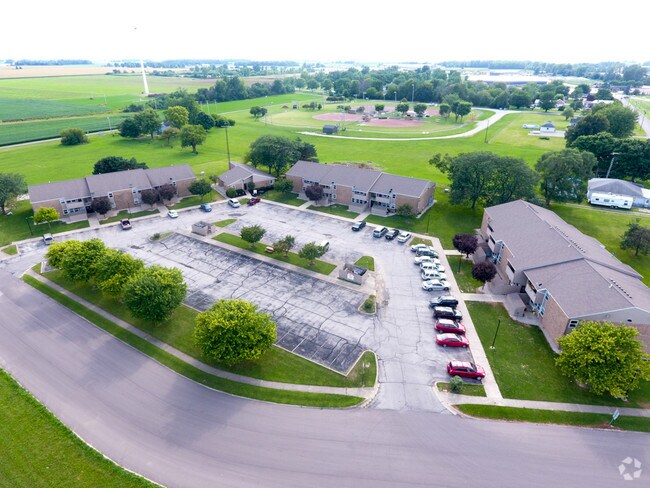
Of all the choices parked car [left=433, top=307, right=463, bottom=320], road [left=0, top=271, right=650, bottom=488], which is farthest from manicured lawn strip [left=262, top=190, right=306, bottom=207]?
road [left=0, top=271, right=650, bottom=488]

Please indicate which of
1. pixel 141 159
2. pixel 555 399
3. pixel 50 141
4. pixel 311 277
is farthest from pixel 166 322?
pixel 50 141

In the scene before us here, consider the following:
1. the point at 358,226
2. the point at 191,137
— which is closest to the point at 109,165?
the point at 191,137

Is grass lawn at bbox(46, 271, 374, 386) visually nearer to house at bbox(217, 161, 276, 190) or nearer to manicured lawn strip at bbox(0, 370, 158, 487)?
manicured lawn strip at bbox(0, 370, 158, 487)

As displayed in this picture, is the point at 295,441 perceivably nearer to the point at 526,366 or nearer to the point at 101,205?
the point at 526,366

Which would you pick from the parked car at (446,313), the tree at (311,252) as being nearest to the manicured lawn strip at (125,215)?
the tree at (311,252)

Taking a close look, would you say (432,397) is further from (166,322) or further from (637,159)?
(637,159)

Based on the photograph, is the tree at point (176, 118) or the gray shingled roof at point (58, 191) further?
the tree at point (176, 118)

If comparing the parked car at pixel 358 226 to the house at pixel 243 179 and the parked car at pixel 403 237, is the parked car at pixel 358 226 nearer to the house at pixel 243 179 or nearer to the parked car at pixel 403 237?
the parked car at pixel 403 237
